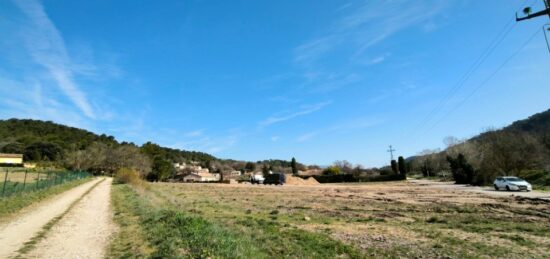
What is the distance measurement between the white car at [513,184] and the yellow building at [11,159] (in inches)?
4532

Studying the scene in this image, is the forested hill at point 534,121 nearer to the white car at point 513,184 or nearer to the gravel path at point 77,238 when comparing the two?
the white car at point 513,184

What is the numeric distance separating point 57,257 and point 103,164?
107m

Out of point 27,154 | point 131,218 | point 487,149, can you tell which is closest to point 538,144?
point 487,149

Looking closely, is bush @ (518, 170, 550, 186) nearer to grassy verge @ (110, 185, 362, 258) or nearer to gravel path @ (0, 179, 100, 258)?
grassy verge @ (110, 185, 362, 258)

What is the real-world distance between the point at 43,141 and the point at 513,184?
418ft

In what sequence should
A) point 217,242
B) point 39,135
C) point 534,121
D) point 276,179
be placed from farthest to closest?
point 39,135, point 534,121, point 276,179, point 217,242

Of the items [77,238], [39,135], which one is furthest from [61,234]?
[39,135]

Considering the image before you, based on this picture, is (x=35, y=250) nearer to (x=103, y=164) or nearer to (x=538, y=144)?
(x=538, y=144)

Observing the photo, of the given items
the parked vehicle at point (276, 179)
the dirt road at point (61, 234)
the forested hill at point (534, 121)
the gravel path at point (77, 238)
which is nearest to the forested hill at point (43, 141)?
the parked vehicle at point (276, 179)

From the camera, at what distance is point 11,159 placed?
9806 cm

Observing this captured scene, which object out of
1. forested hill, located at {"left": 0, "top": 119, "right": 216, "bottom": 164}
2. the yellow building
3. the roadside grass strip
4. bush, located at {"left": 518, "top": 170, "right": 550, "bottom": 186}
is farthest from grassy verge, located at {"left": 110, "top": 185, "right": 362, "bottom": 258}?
the yellow building

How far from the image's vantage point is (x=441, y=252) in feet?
27.4

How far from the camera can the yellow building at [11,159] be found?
311 feet

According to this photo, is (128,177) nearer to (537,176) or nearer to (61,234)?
(61,234)
